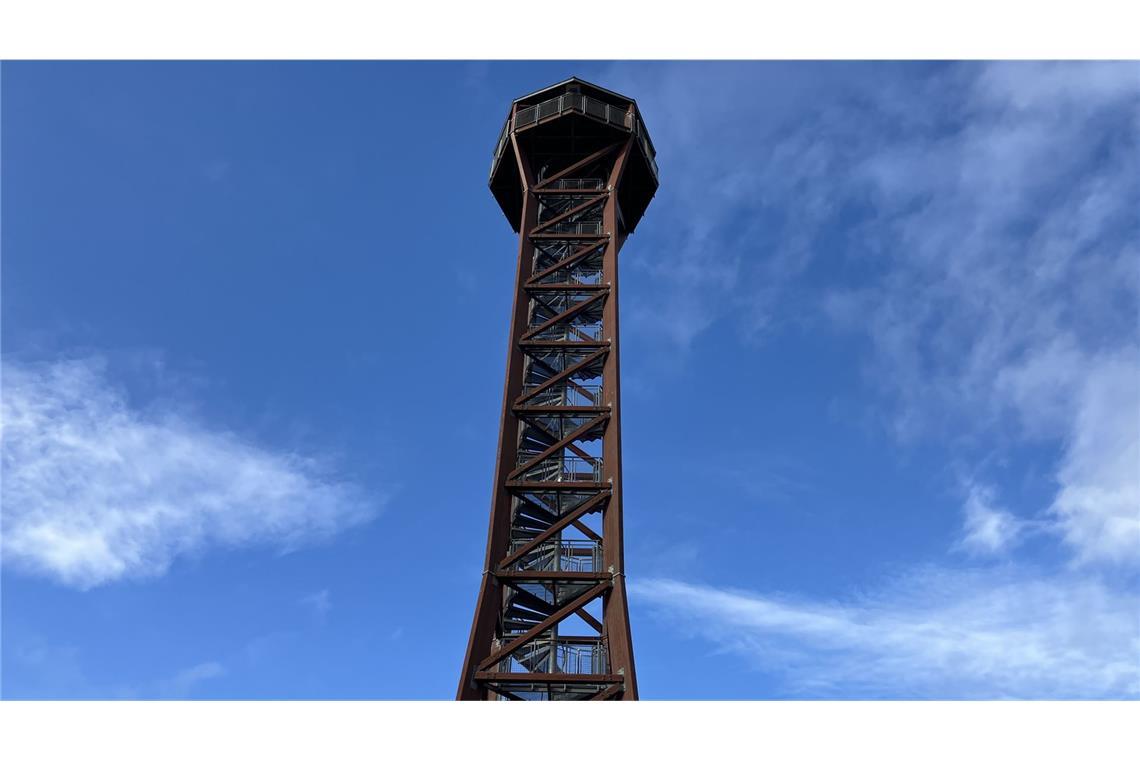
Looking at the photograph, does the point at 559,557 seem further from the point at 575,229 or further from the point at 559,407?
the point at 575,229

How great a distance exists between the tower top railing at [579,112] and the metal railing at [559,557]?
20.3 meters

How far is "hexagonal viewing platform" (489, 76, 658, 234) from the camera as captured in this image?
39.6 meters

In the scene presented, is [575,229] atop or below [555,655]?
atop

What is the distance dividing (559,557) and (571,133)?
21018mm

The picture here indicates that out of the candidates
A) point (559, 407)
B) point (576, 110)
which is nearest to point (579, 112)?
point (576, 110)

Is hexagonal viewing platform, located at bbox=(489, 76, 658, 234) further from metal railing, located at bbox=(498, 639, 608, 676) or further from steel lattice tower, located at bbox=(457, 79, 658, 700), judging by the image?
metal railing, located at bbox=(498, 639, 608, 676)

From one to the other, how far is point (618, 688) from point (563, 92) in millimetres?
27275

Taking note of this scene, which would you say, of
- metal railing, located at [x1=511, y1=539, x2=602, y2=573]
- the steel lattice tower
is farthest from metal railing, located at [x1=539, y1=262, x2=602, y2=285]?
metal railing, located at [x1=511, y1=539, x2=602, y2=573]

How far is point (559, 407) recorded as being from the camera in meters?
30.7

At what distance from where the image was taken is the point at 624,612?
82.2 ft

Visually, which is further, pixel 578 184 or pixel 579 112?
pixel 578 184

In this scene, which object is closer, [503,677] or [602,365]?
[503,677]
